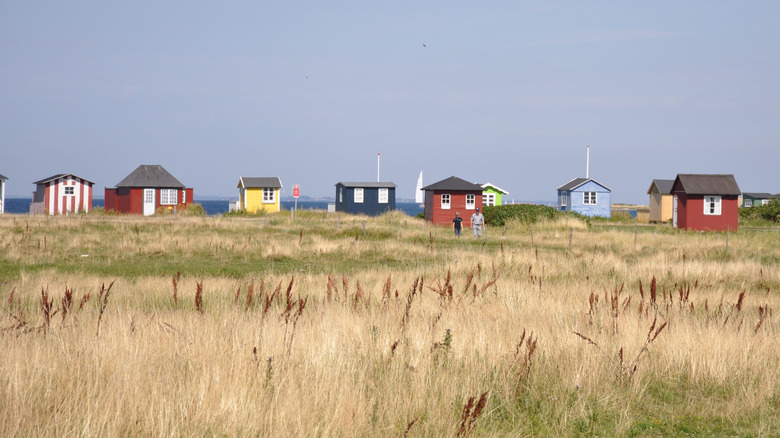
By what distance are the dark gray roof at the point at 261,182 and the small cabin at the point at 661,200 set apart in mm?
32438

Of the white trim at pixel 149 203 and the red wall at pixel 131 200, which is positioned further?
the white trim at pixel 149 203

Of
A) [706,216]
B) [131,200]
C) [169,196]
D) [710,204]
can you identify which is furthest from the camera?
[169,196]

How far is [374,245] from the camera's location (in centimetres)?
2142

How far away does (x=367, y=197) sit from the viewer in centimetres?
5384

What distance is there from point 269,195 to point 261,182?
1.33 m

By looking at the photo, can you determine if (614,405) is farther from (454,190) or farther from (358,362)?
(454,190)

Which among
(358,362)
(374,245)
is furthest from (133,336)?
(374,245)

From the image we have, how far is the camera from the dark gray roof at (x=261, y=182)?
53438 mm

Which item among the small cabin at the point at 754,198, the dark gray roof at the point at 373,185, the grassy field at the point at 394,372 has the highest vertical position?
the small cabin at the point at 754,198

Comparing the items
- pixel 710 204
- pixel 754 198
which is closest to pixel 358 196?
pixel 710 204

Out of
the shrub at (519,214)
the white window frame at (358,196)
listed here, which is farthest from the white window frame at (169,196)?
the shrub at (519,214)

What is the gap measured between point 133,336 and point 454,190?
118 ft

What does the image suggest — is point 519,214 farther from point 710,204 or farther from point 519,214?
point 710,204

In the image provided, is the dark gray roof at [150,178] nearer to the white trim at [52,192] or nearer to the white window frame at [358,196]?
the white trim at [52,192]
